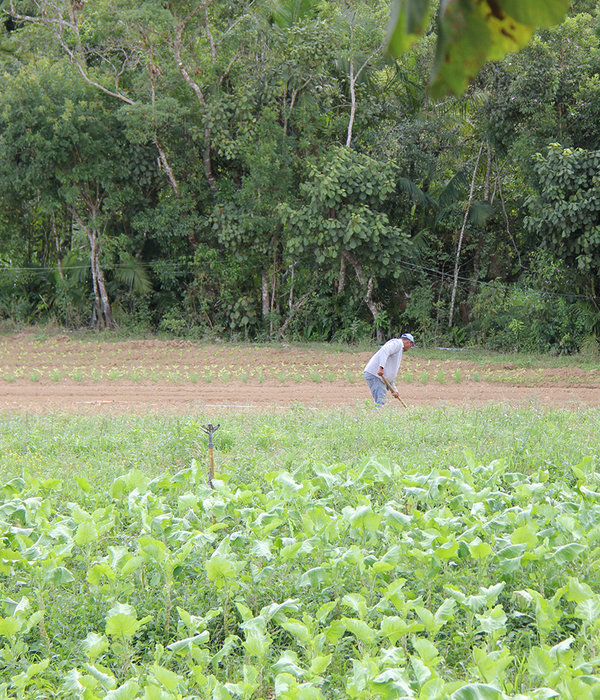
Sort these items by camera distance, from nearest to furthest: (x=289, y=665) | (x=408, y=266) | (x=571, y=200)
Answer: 1. (x=289, y=665)
2. (x=571, y=200)
3. (x=408, y=266)

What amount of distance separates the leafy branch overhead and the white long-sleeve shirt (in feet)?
30.1

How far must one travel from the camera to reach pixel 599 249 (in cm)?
1501

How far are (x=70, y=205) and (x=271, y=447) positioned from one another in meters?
13.2

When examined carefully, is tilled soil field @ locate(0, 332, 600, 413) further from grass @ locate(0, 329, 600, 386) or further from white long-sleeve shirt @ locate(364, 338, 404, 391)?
white long-sleeve shirt @ locate(364, 338, 404, 391)

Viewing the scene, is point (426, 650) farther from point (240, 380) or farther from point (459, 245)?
point (459, 245)

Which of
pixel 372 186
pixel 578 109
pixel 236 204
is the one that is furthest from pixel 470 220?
pixel 236 204

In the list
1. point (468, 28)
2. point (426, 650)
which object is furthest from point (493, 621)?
point (468, 28)

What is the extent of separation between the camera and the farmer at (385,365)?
34.0ft

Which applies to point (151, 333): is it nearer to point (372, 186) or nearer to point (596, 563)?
point (372, 186)

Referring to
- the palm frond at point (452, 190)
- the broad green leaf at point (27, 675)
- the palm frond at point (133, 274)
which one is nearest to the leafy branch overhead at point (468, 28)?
the broad green leaf at point (27, 675)

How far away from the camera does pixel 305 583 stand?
4230 millimetres

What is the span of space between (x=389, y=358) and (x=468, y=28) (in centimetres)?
958

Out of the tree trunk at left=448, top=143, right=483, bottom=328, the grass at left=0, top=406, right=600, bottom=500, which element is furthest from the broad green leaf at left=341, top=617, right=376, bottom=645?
the tree trunk at left=448, top=143, right=483, bottom=328

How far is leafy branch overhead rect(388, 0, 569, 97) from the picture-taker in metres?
1.05
